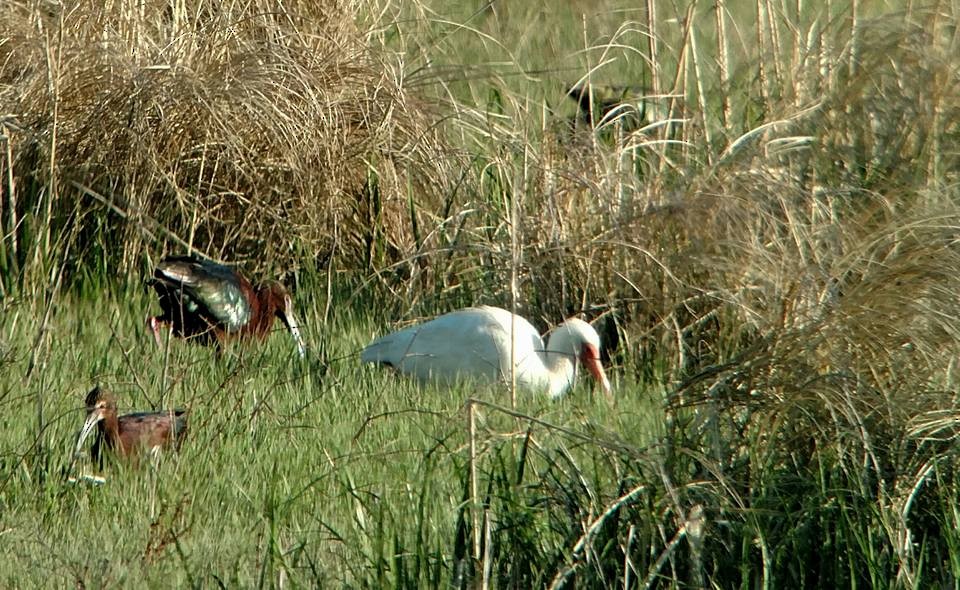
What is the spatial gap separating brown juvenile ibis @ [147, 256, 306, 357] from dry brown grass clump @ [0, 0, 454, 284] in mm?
555

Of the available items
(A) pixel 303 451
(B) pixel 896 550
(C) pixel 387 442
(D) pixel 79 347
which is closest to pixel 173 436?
(A) pixel 303 451

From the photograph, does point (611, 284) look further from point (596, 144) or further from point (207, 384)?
point (207, 384)

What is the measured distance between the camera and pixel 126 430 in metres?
4.33

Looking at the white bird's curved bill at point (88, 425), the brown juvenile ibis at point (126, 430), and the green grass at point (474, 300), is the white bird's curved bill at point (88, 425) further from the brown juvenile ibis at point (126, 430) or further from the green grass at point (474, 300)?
the green grass at point (474, 300)

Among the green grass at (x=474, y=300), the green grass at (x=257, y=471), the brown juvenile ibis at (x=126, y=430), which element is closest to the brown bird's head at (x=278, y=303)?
the green grass at (x=474, y=300)

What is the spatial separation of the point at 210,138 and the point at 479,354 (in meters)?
2.05

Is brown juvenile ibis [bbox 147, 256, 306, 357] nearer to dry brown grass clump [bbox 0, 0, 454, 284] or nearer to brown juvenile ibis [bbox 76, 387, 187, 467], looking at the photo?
dry brown grass clump [bbox 0, 0, 454, 284]

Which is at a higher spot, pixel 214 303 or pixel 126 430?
pixel 214 303

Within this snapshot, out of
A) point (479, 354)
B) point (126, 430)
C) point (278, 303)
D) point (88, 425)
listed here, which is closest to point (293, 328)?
point (278, 303)

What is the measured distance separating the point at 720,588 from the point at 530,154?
3.52 meters

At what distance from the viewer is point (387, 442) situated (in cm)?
466

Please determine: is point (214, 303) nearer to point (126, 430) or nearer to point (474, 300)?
point (474, 300)

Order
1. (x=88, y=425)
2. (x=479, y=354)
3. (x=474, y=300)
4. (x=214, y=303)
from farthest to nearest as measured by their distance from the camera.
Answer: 1. (x=474, y=300)
2. (x=214, y=303)
3. (x=479, y=354)
4. (x=88, y=425)

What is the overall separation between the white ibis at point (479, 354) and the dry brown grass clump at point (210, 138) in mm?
1306
